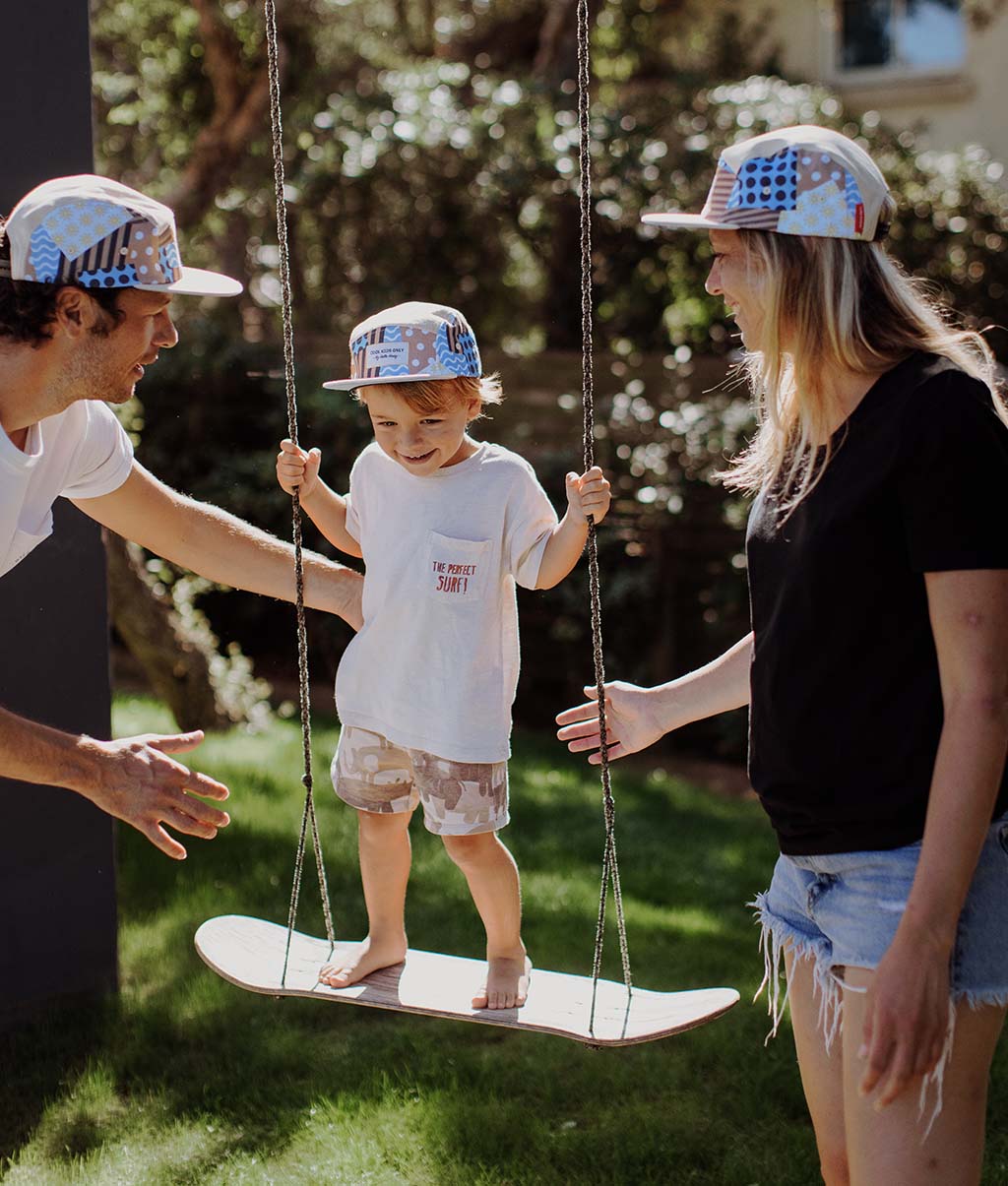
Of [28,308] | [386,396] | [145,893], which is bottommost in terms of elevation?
[145,893]

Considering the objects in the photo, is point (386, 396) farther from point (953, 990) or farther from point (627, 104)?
point (627, 104)

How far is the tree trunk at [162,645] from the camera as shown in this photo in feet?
21.8

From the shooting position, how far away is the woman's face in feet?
6.36

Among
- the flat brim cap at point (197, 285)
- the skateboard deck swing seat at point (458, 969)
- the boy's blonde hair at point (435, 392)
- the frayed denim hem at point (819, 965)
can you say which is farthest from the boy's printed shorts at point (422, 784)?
the flat brim cap at point (197, 285)

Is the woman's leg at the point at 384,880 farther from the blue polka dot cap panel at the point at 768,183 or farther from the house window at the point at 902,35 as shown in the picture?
the house window at the point at 902,35

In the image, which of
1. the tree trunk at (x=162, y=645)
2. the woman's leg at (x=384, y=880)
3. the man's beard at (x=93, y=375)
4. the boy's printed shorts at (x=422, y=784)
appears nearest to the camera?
the man's beard at (x=93, y=375)

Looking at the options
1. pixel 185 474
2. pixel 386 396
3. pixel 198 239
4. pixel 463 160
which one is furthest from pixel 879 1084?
pixel 198 239

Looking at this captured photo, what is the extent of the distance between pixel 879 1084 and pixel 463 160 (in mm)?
9039

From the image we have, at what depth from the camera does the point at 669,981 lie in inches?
166

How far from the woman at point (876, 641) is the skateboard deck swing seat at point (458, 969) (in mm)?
541

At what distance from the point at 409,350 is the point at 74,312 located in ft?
2.00

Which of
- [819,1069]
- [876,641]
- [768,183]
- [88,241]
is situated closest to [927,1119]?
[819,1069]

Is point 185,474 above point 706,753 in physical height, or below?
above

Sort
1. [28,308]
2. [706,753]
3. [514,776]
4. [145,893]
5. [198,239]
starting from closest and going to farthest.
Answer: [28,308], [145,893], [514,776], [706,753], [198,239]
